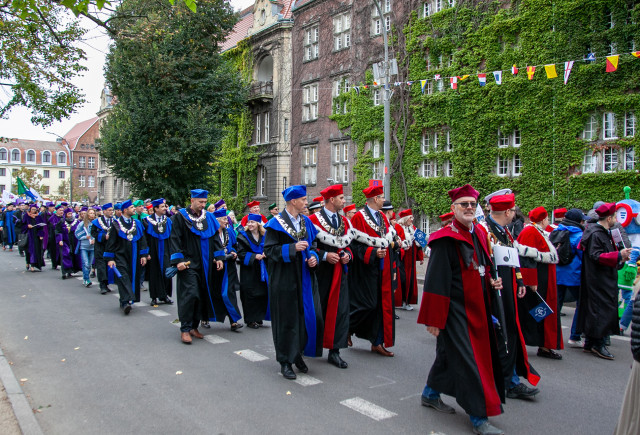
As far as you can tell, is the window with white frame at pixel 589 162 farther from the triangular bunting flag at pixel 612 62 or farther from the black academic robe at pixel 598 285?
the black academic robe at pixel 598 285

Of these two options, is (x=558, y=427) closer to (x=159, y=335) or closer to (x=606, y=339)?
(x=606, y=339)

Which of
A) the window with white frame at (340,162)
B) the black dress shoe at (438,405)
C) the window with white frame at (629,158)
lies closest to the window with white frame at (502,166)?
the window with white frame at (629,158)

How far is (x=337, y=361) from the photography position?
6.72 m

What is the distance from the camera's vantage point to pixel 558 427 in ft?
15.6

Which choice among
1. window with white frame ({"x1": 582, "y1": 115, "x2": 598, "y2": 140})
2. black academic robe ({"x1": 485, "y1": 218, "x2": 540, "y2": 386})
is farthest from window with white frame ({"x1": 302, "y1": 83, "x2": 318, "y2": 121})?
black academic robe ({"x1": 485, "y1": 218, "x2": 540, "y2": 386})

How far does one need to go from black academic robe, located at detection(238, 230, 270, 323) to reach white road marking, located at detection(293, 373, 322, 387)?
9.29 ft

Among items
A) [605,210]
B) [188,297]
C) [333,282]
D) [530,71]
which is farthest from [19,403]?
[530,71]

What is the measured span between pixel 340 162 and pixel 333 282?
80.4 feet

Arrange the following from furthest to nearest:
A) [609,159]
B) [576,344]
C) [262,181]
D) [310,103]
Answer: [262,181] → [310,103] → [609,159] → [576,344]

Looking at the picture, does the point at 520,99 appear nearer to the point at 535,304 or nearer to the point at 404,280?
the point at 404,280

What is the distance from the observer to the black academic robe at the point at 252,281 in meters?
9.02

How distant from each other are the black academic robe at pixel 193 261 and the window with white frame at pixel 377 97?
21.2 metres

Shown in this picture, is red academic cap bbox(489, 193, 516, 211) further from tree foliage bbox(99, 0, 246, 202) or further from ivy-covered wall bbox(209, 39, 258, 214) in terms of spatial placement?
ivy-covered wall bbox(209, 39, 258, 214)

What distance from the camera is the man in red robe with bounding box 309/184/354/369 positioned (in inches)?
264
